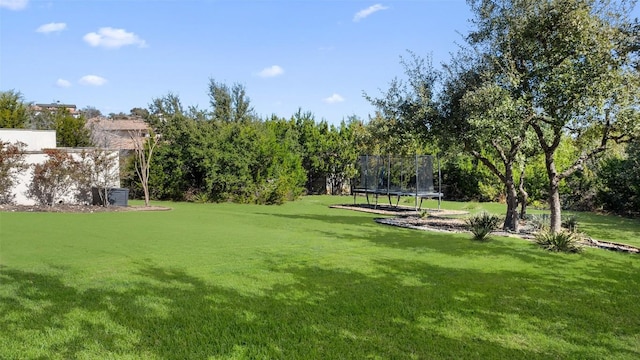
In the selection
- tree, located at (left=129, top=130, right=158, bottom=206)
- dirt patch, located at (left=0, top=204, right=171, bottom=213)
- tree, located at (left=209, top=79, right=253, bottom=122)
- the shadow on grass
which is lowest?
the shadow on grass

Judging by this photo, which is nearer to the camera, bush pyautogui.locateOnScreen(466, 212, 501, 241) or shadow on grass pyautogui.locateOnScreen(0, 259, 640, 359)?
shadow on grass pyautogui.locateOnScreen(0, 259, 640, 359)

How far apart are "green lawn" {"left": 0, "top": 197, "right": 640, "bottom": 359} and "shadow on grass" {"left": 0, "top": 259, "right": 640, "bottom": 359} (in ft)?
0.06

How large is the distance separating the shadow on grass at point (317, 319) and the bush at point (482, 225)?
3.78 m

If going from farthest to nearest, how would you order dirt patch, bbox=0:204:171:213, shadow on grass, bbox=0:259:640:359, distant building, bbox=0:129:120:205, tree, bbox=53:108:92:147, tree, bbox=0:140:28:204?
1. tree, bbox=53:108:92:147
2. distant building, bbox=0:129:120:205
3. tree, bbox=0:140:28:204
4. dirt patch, bbox=0:204:171:213
5. shadow on grass, bbox=0:259:640:359

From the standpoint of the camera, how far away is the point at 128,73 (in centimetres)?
2064

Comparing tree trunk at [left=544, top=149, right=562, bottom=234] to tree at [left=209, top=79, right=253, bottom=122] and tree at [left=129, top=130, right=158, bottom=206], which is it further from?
tree at [left=209, top=79, right=253, bottom=122]

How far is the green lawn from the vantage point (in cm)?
407

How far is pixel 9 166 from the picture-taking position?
16688mm

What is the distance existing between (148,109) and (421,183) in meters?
14.5

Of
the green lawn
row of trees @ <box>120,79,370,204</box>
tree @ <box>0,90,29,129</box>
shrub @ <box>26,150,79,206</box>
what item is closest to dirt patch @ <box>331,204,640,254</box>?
the green lawn

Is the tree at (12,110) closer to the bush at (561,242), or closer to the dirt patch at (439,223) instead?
the dirt patch at (439,223)

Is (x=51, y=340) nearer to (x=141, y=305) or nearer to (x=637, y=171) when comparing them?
(x=141, y=305)

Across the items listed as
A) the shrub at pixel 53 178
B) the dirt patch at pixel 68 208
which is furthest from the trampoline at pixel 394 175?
the shrub at pixel 53 178

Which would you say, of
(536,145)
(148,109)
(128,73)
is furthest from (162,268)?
(148,109)
